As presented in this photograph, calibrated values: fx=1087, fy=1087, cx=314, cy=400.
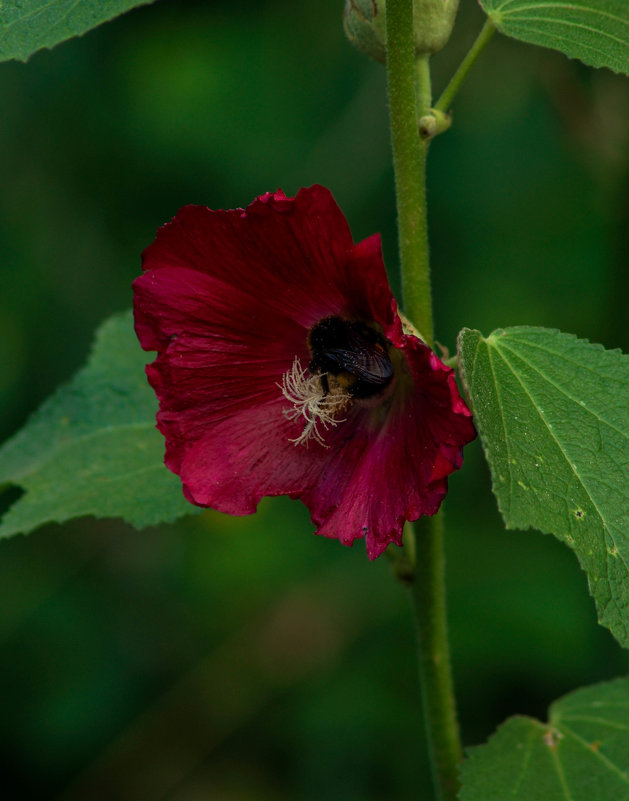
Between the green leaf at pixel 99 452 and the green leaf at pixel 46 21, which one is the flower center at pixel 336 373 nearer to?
the green leaf at pixel 99 452

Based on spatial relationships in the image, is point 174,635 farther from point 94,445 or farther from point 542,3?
point 542,3

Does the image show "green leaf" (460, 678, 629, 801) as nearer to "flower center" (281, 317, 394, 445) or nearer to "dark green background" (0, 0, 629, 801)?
"flower center" (281, 317, 394, 445)

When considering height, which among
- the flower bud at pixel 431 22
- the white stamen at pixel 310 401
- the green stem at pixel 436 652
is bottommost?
the green stem at pixel 436 652

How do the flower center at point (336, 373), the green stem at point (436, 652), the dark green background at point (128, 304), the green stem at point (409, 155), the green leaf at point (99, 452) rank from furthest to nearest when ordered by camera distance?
the dark green background at point (128, 304), the green leaf at point (99, 452), the green stem at point (436, 652), the flower center at point (336, 373), the green stem at point (409, 155)

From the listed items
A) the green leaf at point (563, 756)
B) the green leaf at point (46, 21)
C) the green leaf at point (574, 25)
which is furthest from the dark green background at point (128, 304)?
the green leaf at point (46, 21)

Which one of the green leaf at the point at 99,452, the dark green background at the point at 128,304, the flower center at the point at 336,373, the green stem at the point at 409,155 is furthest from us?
the dark green background at the point at 128,304

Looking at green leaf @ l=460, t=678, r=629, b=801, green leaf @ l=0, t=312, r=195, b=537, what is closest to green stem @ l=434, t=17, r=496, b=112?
green leaf @ l=0, t=312, r=195, b=537
